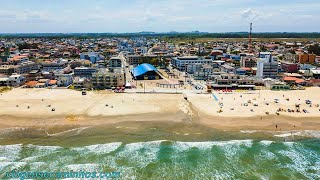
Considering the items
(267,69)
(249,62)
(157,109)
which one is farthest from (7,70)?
(249,62)

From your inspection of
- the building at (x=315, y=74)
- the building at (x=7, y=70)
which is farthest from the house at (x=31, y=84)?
the building at (x=315, y=74)

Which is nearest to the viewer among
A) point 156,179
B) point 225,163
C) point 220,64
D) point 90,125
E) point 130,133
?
point 156,179


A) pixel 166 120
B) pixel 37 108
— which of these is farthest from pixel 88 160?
pixel 37 108

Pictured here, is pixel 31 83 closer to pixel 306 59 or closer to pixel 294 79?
pixel 294 79

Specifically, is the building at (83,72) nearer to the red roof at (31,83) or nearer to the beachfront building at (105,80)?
the beachfront building at (105,80)

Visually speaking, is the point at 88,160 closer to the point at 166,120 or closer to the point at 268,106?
the point at 166,120
